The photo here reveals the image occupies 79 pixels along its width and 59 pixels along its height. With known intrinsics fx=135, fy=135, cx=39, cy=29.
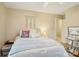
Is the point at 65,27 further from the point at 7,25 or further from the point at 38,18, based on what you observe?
the point at 7,25

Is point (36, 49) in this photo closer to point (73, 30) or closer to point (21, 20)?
point (21, 20)

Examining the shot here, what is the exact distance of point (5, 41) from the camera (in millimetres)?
2186

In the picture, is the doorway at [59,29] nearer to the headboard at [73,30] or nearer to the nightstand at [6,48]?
the headboard at [73,30]

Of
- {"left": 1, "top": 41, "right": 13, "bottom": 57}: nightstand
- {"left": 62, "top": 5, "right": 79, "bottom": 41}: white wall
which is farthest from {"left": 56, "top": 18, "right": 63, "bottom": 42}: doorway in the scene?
{"left": 1, "top": 41, "right": 13, "bottom": 57}: nightstand

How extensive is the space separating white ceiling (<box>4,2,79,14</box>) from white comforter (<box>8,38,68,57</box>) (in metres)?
0.51

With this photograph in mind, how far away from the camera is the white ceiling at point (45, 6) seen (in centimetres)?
219

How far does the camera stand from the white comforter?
2121 millimetres

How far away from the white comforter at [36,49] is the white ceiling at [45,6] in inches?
20.1

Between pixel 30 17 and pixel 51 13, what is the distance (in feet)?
1.19

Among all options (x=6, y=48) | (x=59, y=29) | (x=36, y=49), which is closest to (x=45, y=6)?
(x=59, y=29)

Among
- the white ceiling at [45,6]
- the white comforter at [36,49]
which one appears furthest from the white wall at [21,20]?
the white comforter at [36,49]

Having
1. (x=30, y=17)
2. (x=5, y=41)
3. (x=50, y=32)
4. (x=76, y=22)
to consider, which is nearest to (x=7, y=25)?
(x=5, y=41)

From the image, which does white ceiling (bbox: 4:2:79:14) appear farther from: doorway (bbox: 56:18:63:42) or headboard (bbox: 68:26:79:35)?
headboard (bbox: 68:26:79:35)

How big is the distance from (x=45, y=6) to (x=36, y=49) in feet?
2.36
